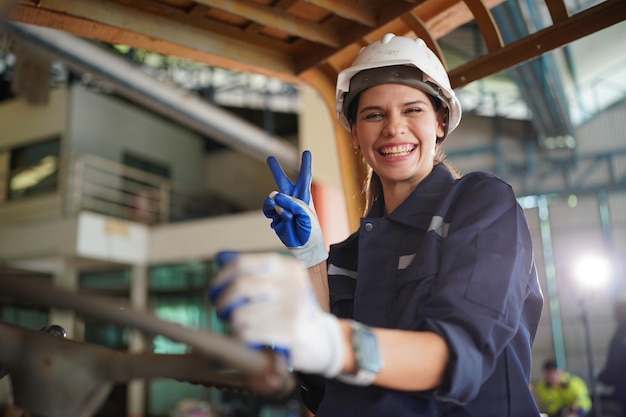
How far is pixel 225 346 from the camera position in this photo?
86 cm

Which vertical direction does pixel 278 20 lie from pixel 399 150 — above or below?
above

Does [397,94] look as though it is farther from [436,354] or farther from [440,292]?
[436,354]

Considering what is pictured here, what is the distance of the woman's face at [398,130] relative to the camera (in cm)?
161

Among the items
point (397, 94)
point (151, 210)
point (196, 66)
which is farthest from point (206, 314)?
point (397, 94)

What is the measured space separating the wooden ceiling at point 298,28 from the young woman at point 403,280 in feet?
1.86

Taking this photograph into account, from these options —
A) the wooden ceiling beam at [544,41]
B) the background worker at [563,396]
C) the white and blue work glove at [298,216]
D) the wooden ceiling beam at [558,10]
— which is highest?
the wooden ceiling beam at [558,10]

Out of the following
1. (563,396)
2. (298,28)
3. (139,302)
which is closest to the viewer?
(298,28)

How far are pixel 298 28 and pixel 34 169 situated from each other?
1295cm

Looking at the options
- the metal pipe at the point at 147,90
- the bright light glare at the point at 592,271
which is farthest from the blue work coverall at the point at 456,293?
the bright light glare at the point at 592,271

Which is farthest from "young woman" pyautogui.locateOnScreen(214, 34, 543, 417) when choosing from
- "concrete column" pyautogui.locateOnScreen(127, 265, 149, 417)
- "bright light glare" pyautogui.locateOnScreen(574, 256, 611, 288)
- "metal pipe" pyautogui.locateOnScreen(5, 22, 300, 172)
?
"concrete column" pyautogui.locateOnScreen(127, 265, 149, 417)

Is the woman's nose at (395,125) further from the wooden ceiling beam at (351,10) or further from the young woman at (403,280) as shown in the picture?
the wooden ceiling beam at (351,10)

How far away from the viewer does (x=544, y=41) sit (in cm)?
208

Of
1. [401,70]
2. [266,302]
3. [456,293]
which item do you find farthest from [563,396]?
[266,302]

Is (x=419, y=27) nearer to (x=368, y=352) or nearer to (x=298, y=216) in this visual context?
(x=298, y=216)
